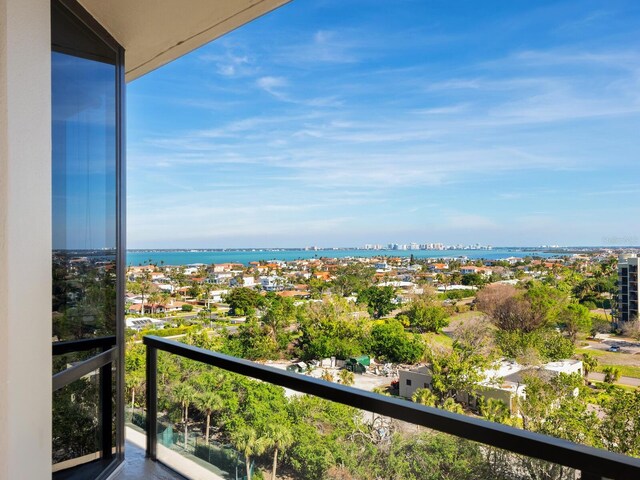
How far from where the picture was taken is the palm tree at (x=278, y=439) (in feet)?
7.84

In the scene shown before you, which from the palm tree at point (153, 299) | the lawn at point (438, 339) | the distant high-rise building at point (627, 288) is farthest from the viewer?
the lawn at point (438, 339)

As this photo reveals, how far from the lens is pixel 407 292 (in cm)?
1437

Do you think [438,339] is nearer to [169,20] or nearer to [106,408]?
[106,408]

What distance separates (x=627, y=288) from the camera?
10.2 meters

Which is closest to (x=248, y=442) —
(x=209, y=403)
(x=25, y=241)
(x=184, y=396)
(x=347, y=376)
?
(x=209, y=403)

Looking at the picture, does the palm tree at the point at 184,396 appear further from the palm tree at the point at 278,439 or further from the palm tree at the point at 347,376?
the palm tree at the point at 347,376

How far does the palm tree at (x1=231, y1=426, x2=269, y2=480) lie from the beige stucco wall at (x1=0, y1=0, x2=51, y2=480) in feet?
3.71

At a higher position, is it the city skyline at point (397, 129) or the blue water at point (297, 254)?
the city skyline at point (397, 129)

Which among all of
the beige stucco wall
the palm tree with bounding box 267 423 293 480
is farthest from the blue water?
the beige stucco wall

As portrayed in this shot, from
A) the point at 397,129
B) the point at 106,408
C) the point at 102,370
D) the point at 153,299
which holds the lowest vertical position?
the point at 153,299

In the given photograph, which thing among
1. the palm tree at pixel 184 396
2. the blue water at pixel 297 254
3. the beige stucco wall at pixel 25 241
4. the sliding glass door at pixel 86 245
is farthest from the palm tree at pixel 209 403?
the blue water at pixel 297 254

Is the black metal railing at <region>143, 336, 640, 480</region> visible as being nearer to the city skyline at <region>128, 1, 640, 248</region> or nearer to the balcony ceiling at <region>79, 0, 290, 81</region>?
the balcony ceiling at <region>79, 0, 290, 81</region>

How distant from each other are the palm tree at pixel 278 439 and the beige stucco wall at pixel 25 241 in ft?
3.74

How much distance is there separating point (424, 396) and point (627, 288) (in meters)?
5.79
